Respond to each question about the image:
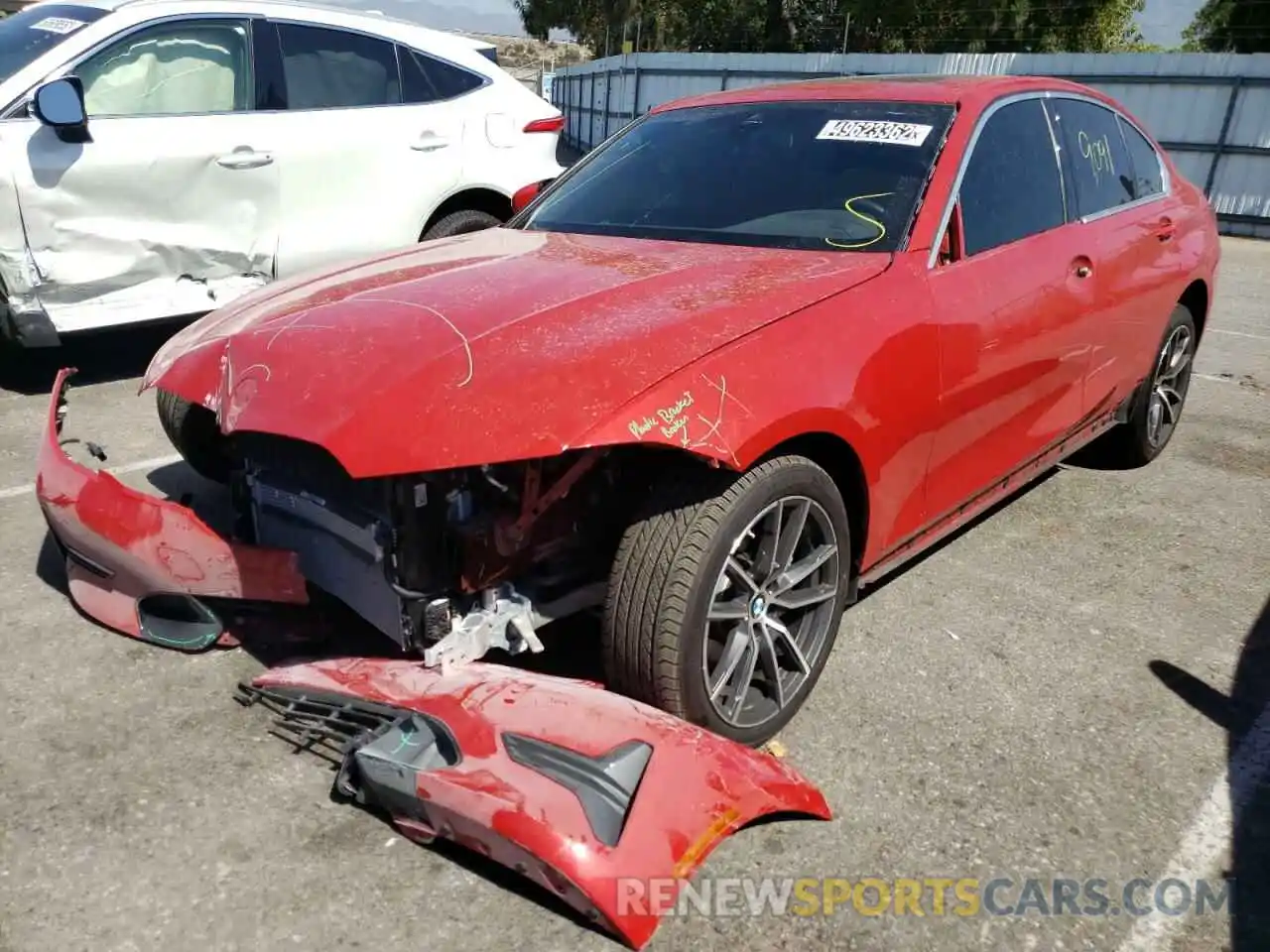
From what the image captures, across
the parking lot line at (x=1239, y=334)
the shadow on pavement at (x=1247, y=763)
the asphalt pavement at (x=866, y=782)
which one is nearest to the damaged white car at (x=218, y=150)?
the asphalt pavement at (x=866, y=782)

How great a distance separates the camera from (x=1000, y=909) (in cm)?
220

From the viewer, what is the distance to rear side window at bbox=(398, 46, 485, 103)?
6254 millimetres

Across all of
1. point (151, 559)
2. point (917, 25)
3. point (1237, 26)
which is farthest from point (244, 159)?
point (1237, 26)

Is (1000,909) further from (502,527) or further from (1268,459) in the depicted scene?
(1268,459)

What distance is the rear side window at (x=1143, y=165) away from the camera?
14.8 feet

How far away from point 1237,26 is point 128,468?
39.1 metres

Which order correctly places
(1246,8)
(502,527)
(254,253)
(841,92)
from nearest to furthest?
(502,527), (841,92), (254,253), (1246,8)

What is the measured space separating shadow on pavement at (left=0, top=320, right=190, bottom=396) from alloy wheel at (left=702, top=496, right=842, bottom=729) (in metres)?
4.18

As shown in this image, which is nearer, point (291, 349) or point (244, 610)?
point (291, 349)

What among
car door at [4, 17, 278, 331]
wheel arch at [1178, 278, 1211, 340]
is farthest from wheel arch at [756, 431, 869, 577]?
car door at [4, 17, 278, 331]

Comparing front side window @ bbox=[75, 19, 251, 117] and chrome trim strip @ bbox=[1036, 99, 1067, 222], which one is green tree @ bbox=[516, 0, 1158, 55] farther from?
chrome trim strip @ bbox=[1036, 99, 1067, 222]

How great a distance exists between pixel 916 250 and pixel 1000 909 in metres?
1.80

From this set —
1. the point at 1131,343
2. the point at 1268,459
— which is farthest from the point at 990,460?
the point at 1268,459

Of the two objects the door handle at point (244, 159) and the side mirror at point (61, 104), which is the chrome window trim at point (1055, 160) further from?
the side mirror at point (61, 104)
